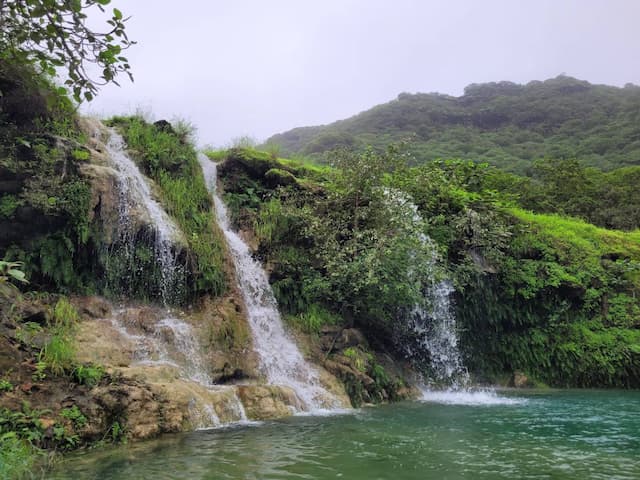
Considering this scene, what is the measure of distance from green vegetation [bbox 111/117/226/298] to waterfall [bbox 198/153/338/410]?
0.70 metres

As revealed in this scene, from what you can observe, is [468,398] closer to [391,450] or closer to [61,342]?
[391,450]

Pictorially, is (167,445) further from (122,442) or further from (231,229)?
(231,229)

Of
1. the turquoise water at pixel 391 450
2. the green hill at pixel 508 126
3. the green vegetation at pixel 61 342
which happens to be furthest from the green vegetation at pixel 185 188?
the green hill at pixel 508 126

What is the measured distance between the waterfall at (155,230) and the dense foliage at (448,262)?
2.91 m

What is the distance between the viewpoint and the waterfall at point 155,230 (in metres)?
11.4

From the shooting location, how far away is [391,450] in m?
7.01

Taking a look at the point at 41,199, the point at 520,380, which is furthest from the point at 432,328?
the point at 41,199

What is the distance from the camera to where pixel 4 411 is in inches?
257

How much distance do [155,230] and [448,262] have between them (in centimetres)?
998

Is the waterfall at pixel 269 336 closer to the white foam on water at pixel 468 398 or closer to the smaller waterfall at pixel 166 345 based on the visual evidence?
the smaller waterfall at pixel 166 345

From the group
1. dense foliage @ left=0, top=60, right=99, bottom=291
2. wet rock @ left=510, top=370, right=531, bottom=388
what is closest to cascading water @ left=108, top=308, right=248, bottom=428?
dense foliage @ left=0, top=60, right=99, bottom=291

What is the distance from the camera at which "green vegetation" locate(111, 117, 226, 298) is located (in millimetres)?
12297

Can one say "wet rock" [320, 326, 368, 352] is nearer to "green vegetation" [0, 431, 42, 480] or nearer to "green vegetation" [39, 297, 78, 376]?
"green vegetation" [39, 297, 78, 376]

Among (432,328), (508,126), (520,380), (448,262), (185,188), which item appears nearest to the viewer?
(185,188)
